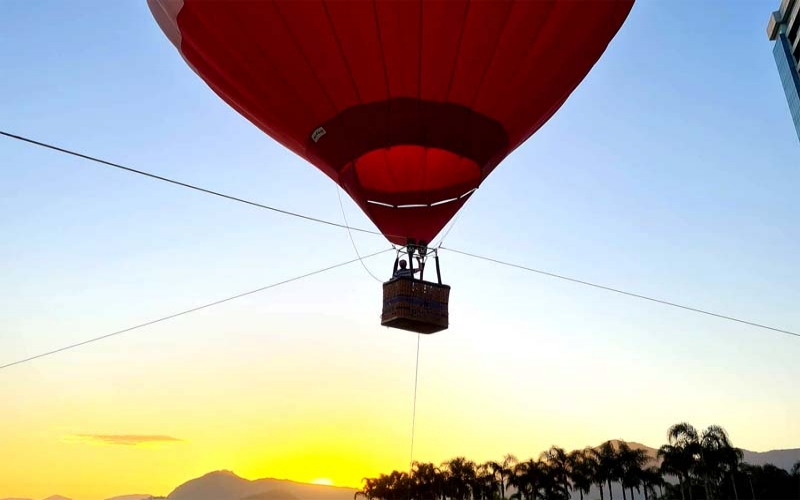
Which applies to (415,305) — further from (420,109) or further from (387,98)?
(387,98)

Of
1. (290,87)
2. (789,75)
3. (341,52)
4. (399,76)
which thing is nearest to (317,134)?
(290,87)

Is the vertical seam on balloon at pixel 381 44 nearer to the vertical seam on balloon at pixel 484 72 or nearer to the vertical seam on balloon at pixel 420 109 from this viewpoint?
the vertical seam on balloon at pixel 420 109

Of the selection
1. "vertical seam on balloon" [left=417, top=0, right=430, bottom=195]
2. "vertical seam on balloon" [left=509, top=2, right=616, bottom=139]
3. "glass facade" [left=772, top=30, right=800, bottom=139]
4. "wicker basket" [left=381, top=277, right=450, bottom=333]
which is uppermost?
"glass facade" [left=772, top=30, right=800, bottom=139]

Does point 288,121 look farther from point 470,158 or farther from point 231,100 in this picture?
point 470,158

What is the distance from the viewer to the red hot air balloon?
402 inches

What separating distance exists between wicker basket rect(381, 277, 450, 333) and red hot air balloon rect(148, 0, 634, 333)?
0.02 metres

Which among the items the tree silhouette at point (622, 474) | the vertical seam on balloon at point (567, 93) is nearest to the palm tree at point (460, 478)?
the tree silhouette at point (622, 474)

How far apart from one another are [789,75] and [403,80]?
78.6m

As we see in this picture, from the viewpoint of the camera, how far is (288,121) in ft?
38.9

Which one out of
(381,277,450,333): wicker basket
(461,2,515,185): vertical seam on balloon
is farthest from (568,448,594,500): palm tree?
(461,2,515,185): vertical seam on balloon

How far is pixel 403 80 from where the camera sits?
34.8 feet

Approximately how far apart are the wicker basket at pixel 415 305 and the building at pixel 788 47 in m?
76.3

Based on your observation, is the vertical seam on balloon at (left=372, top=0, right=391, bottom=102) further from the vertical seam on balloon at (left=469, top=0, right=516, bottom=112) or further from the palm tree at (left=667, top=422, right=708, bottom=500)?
the palm tree at (left=667, top=422, right=708, bottom=500)

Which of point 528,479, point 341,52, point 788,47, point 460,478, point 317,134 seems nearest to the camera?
point 341,52
